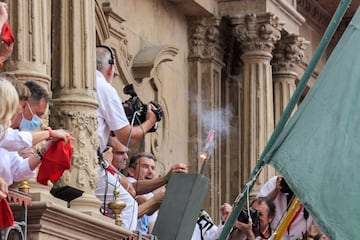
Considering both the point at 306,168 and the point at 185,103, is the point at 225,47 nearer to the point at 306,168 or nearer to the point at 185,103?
the point at 185,103

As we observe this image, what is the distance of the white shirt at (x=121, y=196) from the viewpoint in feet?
50.3

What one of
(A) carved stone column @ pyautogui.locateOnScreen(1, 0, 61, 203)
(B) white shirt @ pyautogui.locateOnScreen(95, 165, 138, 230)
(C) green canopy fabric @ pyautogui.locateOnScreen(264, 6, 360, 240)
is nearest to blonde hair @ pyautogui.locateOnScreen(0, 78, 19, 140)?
(C) green canopy fabric @ pyautogui.locateOnScreen(264, 6, 360, 240)

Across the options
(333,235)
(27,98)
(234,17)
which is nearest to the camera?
(333,235)

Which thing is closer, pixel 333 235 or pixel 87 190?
pixel 333 235

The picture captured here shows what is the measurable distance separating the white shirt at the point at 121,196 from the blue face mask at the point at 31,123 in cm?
214

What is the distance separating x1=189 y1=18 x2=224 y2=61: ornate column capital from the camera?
2312 centimetres

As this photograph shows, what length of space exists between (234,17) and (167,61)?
1901 millimetres

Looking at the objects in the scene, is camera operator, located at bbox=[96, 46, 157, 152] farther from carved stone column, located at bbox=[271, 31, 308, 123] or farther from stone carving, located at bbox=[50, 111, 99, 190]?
carved stone column, located at bbox=[271, 31, 308, 123]

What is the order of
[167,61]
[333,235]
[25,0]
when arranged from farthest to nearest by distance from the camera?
[167,61] → [25,0] → [333,235]

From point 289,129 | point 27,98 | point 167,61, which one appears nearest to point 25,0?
point 27,98

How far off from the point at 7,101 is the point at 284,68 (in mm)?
13379

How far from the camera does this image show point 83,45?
1544cm

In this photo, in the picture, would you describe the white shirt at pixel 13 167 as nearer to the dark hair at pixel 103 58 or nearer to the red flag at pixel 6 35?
the red flag at pixel 6 35

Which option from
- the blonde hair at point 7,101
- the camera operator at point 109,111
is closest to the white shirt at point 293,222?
the camera operator at point 109,111
